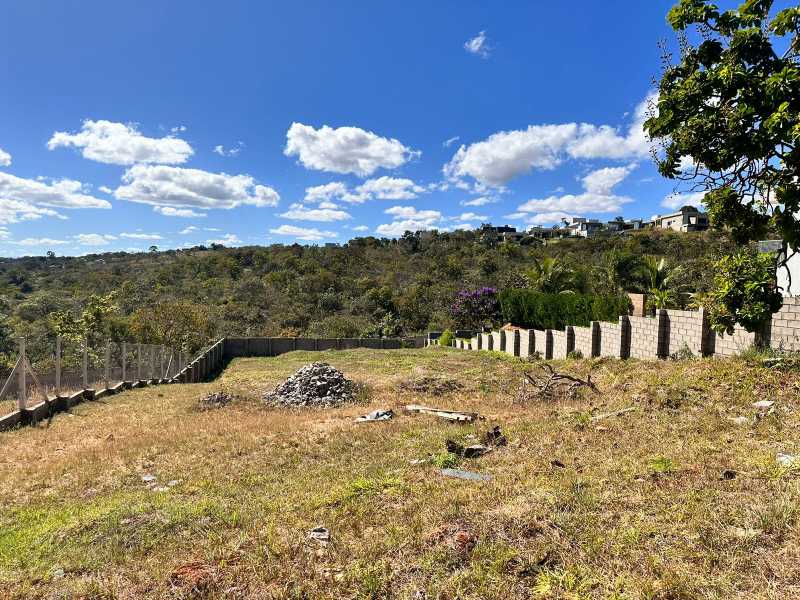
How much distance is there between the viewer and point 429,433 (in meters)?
7.58

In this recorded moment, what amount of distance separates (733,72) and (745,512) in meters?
6.52

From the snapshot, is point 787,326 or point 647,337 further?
point 647,337

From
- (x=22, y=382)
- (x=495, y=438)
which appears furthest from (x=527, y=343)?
(x=22, y=382)

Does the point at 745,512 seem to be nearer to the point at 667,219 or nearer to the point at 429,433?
the point at 429,433

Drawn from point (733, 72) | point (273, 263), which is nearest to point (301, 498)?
point (733, 72)

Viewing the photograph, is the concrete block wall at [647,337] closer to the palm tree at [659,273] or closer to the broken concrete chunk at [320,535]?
the palm tree at [659,273]

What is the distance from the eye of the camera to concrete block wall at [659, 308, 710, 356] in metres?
10.9

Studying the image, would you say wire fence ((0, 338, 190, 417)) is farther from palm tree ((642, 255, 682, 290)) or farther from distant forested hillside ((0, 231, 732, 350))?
palm tree ((642, 255, 682, 290))

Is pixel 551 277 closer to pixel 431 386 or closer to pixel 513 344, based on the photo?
pixel 513 344

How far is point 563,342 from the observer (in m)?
17.7

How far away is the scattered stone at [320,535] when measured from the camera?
3.87 m

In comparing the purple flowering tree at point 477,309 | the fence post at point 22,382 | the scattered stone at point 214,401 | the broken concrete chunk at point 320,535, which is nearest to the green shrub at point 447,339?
the purple flowering tree at point 477,309

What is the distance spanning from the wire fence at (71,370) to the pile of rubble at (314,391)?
502 centimetres

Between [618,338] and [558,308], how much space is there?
26.2ft
